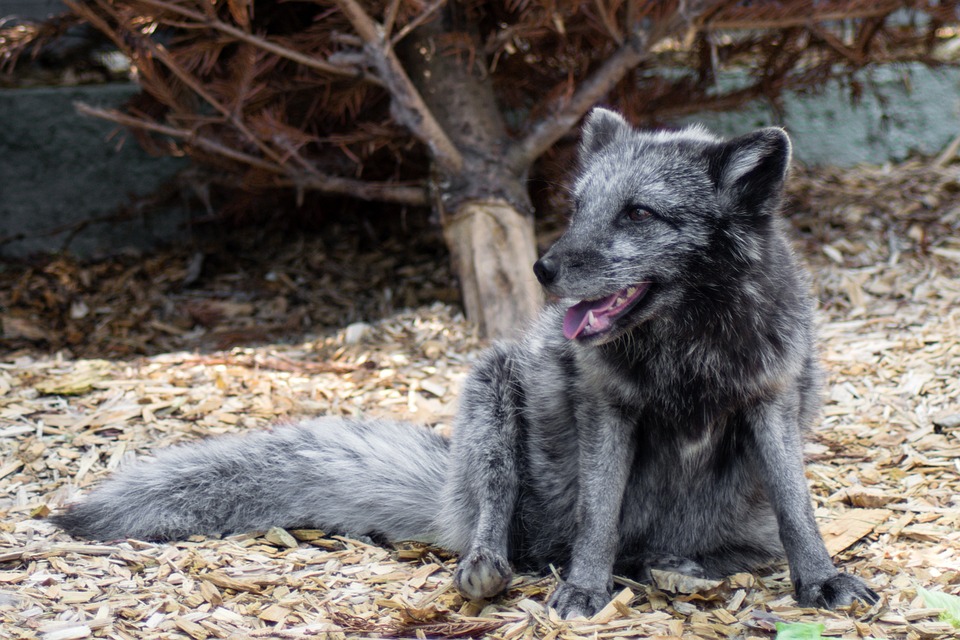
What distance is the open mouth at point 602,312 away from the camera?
9.29 feet

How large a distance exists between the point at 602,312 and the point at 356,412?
2.05 m

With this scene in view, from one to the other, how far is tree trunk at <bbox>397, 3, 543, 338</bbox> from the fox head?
231 centimetres

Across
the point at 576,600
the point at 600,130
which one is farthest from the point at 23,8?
the point at 576,600

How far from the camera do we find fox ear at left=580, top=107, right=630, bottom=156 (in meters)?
3.41

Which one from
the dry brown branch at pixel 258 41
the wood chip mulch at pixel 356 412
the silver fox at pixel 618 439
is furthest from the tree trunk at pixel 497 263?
the silver fox at pixel 618 439

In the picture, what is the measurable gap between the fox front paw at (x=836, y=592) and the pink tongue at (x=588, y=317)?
1.03 meters

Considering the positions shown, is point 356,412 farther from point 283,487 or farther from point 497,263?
point 497,263

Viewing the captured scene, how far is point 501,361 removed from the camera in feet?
11.3

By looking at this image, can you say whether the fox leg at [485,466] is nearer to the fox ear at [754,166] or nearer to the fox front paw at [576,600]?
the fox front paw at [576,600]

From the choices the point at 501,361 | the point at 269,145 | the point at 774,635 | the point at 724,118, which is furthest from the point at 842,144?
the point at 774,635

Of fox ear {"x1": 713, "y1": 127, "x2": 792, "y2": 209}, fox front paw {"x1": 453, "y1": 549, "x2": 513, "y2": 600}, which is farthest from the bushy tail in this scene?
fox ear {"x1": 713, "y1": 127, "x2": 792, "y2": 209}

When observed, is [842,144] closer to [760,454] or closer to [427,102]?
[427,102]

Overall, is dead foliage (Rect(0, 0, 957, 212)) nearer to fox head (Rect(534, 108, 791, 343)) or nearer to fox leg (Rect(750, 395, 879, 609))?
fox head (Rect(534, 108, 791, 343))

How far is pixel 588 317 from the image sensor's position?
2857 millimetres
